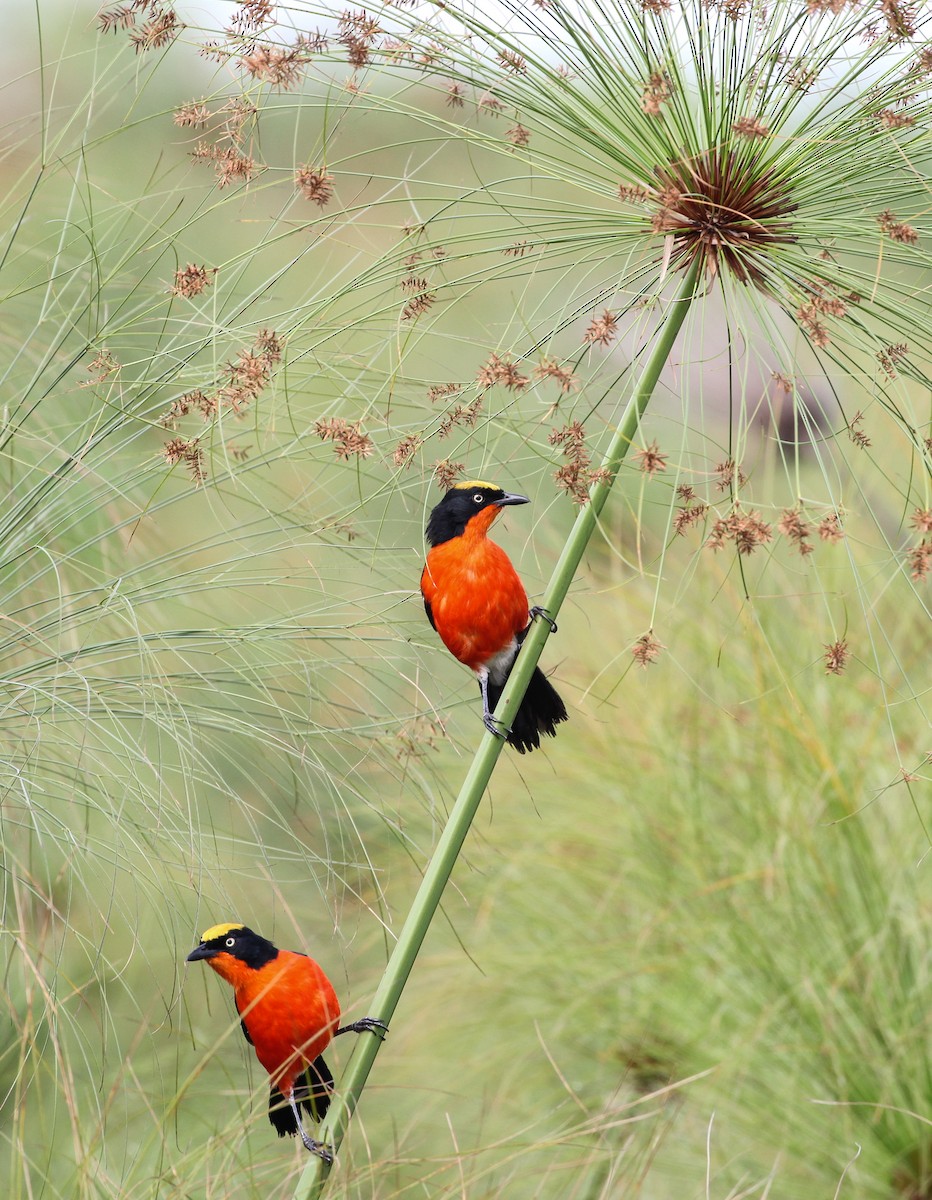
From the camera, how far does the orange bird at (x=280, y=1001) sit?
192 centimetres

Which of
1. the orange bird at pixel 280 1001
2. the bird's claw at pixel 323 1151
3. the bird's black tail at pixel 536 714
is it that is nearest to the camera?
the bird's claw at pixel 323 1151

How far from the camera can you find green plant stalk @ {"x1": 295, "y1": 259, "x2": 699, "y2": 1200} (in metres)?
1.33

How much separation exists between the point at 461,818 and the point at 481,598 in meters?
0.65

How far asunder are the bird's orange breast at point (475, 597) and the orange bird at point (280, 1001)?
1.82 feet

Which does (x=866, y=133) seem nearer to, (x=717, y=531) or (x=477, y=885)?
(x=717, y=531)

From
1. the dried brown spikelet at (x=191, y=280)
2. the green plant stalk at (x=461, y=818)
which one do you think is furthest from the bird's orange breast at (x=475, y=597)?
the dried brown spikelet at (x=191, y=280)

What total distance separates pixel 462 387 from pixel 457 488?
0.48 metres

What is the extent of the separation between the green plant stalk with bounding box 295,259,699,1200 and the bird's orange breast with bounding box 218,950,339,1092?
459 mm

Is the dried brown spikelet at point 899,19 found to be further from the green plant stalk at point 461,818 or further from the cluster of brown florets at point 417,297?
the cluster of brown florets at point 417,297

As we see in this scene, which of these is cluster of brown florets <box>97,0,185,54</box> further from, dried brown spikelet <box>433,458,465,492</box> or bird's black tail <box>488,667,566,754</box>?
bird's black tail <box>488,667,566,754</box>

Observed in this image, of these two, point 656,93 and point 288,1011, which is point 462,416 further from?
point 288,1011

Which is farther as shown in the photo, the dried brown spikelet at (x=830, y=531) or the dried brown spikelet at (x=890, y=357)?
the dried brown spikelet at (x=890, y=357)

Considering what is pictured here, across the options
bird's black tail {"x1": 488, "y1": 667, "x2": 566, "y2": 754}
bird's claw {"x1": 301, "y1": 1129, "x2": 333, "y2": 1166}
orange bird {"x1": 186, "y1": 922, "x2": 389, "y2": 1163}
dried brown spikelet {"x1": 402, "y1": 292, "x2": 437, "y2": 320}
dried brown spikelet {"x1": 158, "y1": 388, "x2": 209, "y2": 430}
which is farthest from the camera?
bird's black tail {"x1": 488, "y1": 667, "x2": 566, "y2": 754}

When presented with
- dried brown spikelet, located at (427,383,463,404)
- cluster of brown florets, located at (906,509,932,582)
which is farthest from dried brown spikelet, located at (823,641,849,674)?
dried brown spikelet, located at (427,383,463,404)
